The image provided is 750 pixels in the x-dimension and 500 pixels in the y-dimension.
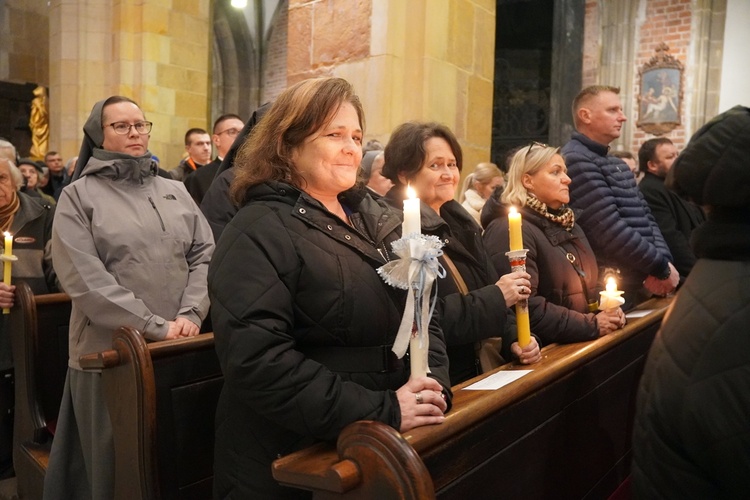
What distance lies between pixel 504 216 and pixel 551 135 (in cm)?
834

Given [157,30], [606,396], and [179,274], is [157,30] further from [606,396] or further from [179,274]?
[606,396]

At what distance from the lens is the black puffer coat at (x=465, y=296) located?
228 cm

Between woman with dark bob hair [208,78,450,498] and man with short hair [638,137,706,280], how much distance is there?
133 inches

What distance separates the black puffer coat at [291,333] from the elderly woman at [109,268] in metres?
1.09

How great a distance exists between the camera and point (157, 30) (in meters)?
7.61

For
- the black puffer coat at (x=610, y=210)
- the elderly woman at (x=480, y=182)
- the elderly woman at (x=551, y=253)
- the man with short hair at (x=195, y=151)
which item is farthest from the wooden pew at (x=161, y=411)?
the man with short hair at (x=195, y=151)

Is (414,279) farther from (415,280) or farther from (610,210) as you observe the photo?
(610,210)

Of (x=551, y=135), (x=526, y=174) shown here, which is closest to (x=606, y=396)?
(x=526, y=174)

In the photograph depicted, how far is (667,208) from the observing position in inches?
190

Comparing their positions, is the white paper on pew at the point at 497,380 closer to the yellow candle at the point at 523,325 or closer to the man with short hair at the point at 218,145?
the yellow candle at the point at 523,325

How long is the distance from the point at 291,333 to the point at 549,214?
166 cm

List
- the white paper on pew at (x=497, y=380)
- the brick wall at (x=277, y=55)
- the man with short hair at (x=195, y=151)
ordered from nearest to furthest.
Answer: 1. the white paper on pew at (x=497, y=380)
2. the man with short hair at (x=195, y=151)
3. the brick wall at (x=277, y=55)

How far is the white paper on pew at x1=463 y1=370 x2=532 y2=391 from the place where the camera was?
1942 millimetres

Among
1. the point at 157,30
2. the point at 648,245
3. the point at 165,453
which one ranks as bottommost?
the point at 165,453
